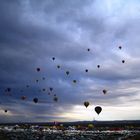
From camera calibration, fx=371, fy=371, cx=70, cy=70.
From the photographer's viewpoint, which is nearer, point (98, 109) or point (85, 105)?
point (98, 109)

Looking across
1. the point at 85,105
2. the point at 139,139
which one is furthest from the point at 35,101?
the point at 139,139

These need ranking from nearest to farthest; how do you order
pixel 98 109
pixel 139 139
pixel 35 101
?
pixel 139 139, pixel 98 109, pixel 35 101

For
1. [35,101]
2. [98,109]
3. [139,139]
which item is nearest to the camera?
[139,139]

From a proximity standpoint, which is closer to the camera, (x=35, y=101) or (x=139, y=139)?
(x=139, y=139)

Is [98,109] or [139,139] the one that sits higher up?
[98,109]

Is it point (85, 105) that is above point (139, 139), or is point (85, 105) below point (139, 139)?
above

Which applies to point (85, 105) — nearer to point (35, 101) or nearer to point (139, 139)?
point (35, 101)

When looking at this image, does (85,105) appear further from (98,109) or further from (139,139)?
(139,139)

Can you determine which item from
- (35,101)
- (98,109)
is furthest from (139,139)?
(35,101)
